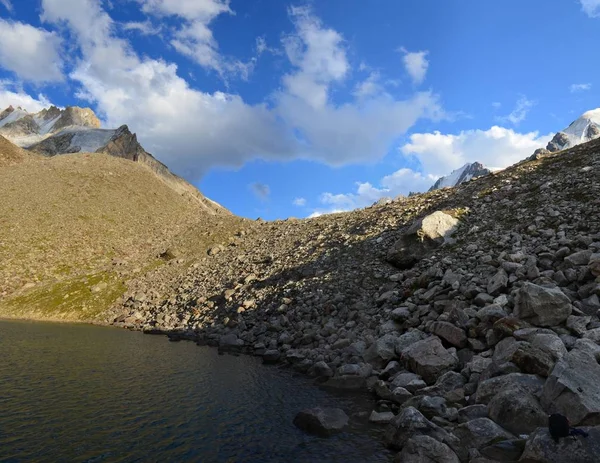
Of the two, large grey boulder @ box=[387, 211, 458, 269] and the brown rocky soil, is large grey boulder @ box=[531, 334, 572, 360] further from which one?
large grey boulder @ box=[387, 211, 458, 269]

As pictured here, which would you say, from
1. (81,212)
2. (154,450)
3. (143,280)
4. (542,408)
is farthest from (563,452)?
(81,212)

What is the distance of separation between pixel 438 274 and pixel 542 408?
16336 millimetres

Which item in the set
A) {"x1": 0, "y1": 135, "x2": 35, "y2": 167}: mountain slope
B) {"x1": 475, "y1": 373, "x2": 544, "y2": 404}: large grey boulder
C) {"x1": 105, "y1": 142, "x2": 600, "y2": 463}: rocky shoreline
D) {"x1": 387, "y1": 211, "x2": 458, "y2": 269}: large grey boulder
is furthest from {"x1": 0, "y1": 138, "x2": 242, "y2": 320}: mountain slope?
{"x1": 475, "y1": 373, "x2": 544, "y2": 404}: large grey boulder

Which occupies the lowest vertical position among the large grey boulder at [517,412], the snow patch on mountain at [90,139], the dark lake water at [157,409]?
the dark lake water at [157,409]

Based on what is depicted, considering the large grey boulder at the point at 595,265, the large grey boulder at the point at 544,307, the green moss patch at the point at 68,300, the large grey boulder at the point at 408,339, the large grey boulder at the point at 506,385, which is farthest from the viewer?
the green moss patch at the point at 68,300

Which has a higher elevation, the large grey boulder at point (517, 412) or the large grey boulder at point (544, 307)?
the large grey boulder at point (544, 307)

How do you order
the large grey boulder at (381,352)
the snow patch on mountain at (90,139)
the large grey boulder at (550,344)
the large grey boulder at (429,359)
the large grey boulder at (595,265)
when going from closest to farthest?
1. the large grey boulder at (550,344)
2. the large grey boulder at (429,359)
3. the large grey boulder at (595,265)
4. the large grey boulder at (381,352)
5. the snow patch on mountain at (90,139)

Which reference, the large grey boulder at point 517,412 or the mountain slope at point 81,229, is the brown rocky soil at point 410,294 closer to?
the large grey boulder at point 517,412

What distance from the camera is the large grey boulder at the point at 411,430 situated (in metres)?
14.7

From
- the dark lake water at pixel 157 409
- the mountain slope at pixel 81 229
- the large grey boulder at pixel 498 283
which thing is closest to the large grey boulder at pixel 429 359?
the dark lake water at pixel 157 409

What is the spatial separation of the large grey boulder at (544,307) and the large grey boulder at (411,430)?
9.87 meters

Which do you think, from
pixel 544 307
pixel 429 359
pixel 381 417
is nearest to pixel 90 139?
pixel 429 359

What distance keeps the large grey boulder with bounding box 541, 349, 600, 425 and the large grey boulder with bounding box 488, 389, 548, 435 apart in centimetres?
47

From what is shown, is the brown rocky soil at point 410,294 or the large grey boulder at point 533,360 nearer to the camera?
the brown rocky soil at point 410,294
